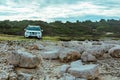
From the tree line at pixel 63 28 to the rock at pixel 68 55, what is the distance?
28.4 metres

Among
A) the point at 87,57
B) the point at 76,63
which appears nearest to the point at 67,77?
the point at 76,63

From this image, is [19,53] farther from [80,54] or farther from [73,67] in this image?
[80,54]

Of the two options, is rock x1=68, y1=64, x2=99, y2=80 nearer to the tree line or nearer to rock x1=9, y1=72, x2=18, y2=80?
rock x1=9, y1=72, x2=18, y2=80

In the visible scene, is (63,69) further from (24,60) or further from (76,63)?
(24,60)

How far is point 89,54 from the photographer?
14906 millimetres

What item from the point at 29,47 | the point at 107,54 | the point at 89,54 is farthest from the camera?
the point at 29,47

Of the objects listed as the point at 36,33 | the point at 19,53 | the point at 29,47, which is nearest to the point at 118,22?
the point at 36,33

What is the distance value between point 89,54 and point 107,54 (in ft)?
4.70

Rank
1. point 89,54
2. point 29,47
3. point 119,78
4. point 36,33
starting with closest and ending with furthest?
point 119,78 → point 89,54 → point 29,47 → point 36,33

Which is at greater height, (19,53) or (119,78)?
(19,53)

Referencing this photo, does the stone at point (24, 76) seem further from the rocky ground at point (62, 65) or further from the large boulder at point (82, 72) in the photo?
the large boulder at point (82, 72)

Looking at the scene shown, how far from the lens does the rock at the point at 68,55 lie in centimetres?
1448

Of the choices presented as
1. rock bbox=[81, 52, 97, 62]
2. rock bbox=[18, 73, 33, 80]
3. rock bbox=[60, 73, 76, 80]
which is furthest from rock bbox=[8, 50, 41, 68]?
rock bbox=[81, 52, 97, 62]

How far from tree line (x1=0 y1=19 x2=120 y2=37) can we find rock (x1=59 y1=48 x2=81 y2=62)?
2841 centimetres
